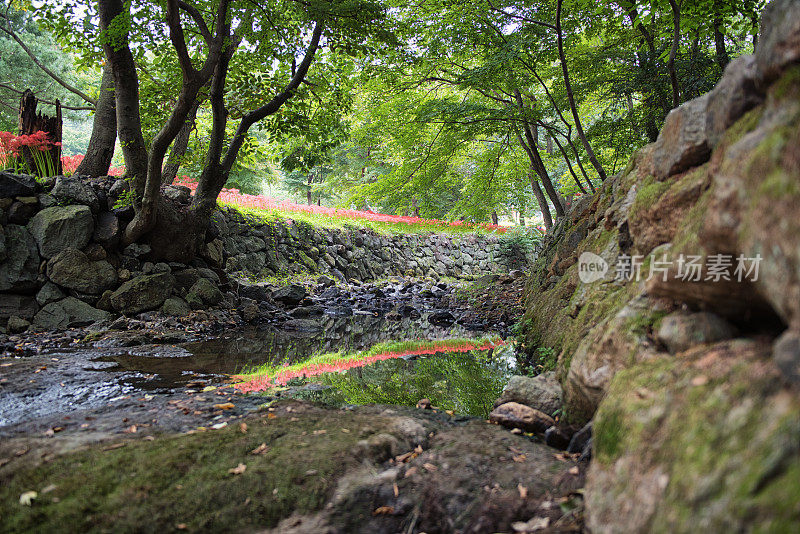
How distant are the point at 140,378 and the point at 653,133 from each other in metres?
8.54

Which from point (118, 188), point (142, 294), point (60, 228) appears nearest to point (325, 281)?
point (142, 294)

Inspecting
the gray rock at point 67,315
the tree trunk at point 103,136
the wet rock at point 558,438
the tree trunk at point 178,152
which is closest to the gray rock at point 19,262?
the gray rock at point 67,315

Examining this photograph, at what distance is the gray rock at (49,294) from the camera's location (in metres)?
6.76

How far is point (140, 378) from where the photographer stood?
461cm

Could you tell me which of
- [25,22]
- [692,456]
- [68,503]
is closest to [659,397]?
[692,456]

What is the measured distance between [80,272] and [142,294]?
3.19 ft

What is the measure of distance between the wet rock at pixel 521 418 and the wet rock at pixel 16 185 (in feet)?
27.2

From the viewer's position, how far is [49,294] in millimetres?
6816

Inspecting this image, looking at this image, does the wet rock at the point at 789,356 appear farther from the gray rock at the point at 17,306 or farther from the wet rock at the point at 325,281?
the wet rock at the point at 325,281

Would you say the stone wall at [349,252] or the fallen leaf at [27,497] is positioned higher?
the stone wall at [349,252]

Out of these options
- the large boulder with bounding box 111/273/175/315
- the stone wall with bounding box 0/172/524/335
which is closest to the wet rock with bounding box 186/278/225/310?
the stone wall with bounding box 0/172/524/335

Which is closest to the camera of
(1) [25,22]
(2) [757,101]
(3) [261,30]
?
(2) [757,101]

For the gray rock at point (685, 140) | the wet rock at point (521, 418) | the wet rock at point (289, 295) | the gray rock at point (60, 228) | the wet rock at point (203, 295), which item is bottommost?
the wet rock at point (289, 295)

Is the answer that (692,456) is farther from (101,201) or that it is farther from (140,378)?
(101,201)
